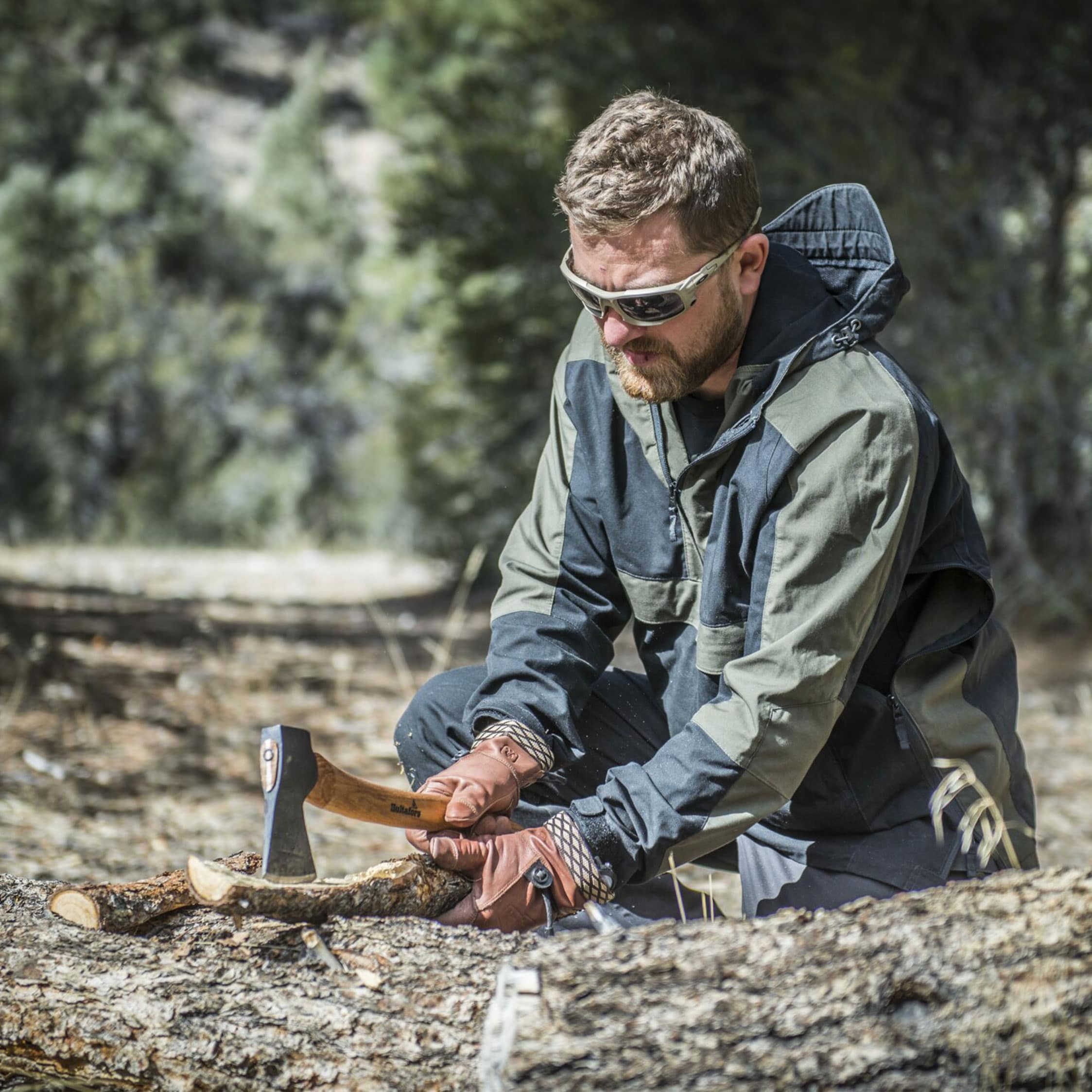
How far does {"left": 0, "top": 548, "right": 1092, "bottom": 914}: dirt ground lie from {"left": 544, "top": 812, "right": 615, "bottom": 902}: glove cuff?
1.44 m

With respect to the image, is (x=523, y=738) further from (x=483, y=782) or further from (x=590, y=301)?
(x=590, y=301)

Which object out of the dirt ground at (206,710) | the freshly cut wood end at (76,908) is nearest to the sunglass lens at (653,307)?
the freshly cut wood end at (76,908)

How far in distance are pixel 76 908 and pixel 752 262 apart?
1.70 m

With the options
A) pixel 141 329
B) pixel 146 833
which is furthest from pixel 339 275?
pixel 146 833

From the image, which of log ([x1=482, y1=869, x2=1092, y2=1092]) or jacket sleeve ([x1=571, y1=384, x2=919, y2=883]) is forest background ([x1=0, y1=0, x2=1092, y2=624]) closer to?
jacket sleeve ([x1=571, y1=384, x2=919, y2=883])

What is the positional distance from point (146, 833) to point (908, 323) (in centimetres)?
504

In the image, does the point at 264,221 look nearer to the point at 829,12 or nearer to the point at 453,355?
the point at 453,355

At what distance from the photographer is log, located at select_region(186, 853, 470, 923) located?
5.39ft

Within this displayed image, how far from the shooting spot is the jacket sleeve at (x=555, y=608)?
2.19 m

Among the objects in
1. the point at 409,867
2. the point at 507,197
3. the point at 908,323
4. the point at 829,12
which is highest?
the point at 829,12

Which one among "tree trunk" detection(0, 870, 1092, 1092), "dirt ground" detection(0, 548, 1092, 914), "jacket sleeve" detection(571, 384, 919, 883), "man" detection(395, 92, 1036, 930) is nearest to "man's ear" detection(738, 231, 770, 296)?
"man" detection(395, 92, 1036, 930)

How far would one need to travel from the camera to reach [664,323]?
2.04 m

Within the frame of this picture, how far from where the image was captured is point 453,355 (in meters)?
8.38

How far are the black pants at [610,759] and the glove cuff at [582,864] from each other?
0.43 metres
